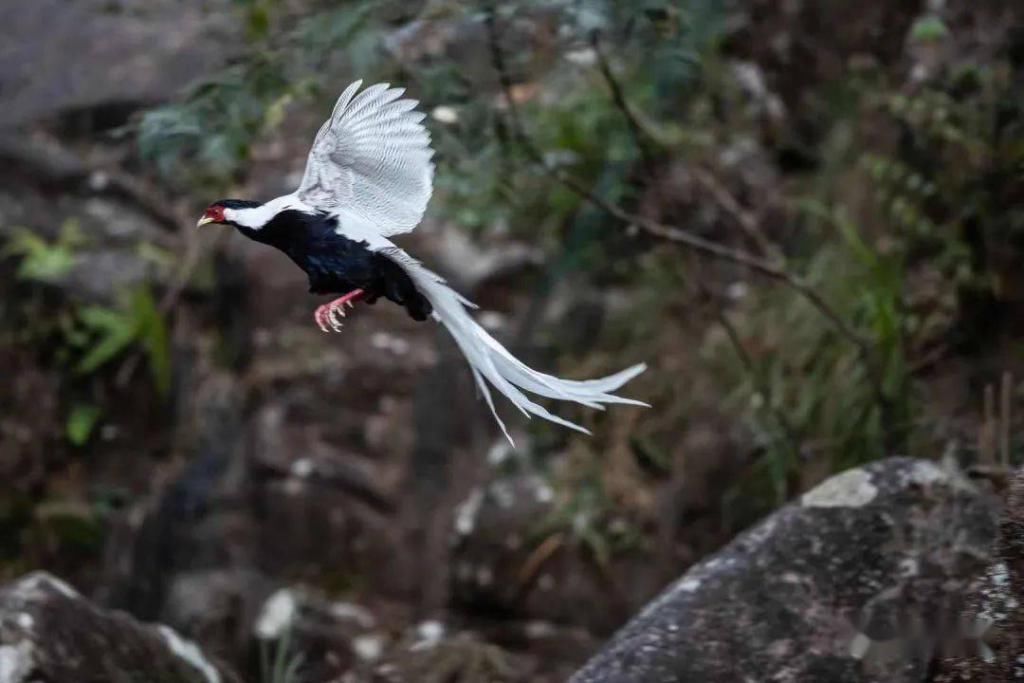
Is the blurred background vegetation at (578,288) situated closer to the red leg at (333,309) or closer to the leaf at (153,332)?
the leaf at (153,332)

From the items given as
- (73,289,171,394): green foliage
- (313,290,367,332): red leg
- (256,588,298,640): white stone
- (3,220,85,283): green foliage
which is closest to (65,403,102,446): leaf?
(73,289,171,394): green foliage

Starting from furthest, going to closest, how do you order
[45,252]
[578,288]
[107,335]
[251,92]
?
[45,252], [107,335], [578,288], [251,92]

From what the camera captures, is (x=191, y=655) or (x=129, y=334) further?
(x=129, y=334)

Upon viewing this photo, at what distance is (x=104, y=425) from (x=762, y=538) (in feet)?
11.5

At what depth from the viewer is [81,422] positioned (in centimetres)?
518

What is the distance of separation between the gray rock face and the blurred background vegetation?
782 mm

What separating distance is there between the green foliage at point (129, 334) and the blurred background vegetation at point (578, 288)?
1 centimetres

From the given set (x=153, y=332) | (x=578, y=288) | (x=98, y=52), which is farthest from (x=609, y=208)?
(x=98, y=52)

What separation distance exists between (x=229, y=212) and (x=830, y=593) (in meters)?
1.60

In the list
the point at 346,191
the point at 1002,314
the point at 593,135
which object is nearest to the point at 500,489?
the point at 593,135

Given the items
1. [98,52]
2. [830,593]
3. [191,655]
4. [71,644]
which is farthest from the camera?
[98,52]

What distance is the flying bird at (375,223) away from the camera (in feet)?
5.21

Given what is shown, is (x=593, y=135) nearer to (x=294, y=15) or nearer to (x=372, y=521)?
(x=294, y=15)

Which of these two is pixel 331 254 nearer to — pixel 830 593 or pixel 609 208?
pixel 830 593
